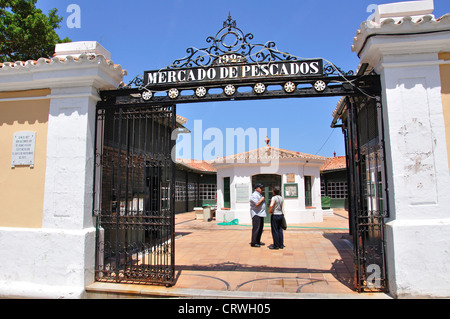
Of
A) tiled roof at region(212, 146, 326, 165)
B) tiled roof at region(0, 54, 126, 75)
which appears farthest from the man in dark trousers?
tiled roof at region(212, 146, 326, 165)

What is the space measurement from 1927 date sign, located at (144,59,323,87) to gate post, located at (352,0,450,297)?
2.92 ft

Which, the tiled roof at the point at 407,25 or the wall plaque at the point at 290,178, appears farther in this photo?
the wall plaque at the point at 290,178

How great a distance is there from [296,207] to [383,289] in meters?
9.74

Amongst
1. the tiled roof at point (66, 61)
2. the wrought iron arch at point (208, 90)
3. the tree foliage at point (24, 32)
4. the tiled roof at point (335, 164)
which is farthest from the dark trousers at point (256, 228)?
the tiled roof at point (335, 164)

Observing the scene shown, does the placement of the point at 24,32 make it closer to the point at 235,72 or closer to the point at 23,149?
the point at 23,149

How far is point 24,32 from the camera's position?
11.1 meters

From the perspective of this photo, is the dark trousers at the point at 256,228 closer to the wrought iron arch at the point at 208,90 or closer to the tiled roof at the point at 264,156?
the wrought iron arch at the point at 208,90

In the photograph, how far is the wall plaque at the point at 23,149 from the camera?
5098mm

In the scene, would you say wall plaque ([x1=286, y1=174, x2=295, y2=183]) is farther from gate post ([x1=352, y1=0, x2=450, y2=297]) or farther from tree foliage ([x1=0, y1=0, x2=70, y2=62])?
tree foliage ([x1=0, y1=0, x2=70, y2=62])

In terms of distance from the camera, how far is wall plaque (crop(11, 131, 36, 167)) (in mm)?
5098

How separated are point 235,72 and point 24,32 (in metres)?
10.3

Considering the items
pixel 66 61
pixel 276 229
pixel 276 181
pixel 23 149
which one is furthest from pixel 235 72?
pixel 276 181

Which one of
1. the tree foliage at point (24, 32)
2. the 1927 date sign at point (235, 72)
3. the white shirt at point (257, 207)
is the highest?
the tree foliage at point (24, 32)

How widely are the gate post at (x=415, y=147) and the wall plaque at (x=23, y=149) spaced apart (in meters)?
5.52
